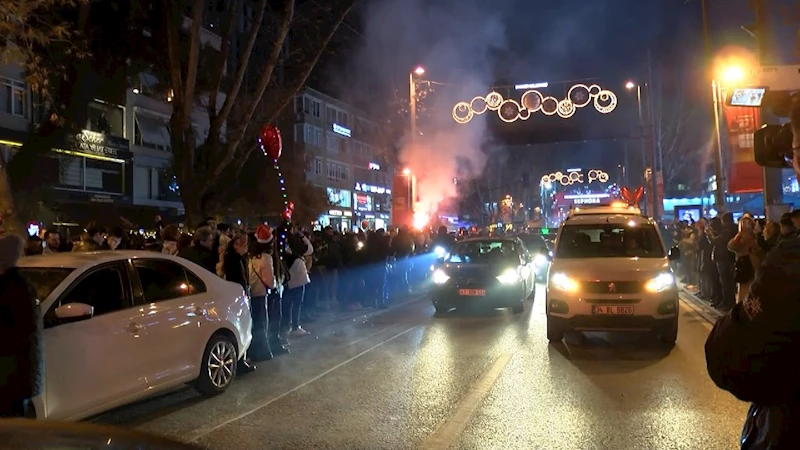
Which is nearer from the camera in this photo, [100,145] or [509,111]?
[509,111]

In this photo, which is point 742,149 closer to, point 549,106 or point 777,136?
point 549,106

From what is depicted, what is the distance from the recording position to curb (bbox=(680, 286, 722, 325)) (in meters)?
12.6

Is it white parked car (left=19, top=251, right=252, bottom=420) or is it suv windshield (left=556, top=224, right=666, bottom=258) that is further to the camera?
suv windshield (left=556, top=224, right=666, bottom=258)

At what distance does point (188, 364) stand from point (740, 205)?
38.3m

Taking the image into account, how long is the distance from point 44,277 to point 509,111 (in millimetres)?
15251

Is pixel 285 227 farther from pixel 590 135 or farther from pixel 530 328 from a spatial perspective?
pixel 590 135

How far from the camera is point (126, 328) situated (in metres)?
5.84

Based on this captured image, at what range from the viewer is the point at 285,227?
38.3ft

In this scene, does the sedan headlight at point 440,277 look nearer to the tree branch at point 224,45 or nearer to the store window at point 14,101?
the tree branch at point 224,45

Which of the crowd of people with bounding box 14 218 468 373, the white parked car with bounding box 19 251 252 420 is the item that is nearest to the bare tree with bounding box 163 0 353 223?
the crowd of people with bounding box 14 218 468 373

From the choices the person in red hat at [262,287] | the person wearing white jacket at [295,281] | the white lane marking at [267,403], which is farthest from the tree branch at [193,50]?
the white lane marking at [267,403]

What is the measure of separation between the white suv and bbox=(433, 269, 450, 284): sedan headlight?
11.5 ft

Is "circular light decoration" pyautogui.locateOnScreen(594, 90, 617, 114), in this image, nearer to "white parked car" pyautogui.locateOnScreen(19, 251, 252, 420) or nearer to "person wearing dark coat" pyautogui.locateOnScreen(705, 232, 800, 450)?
"white parked car" pyautogui.locateOnScreen(19, 251, 252, 420)

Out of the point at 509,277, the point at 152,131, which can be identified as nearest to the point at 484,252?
the point at 509,277
